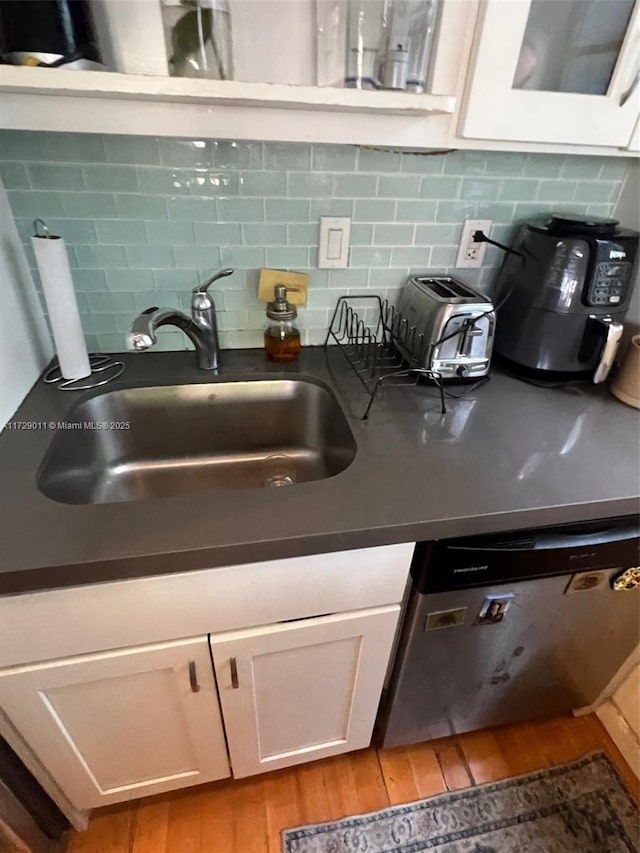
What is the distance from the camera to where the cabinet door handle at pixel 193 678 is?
2.73 ft

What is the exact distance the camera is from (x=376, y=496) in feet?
2.56

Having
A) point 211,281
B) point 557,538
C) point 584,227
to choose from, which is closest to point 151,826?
point 557,538

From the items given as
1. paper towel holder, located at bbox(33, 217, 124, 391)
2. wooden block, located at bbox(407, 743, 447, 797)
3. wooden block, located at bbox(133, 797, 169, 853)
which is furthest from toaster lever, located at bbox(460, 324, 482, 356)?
wooden block, located at bbox(133, 797, 169, 853)

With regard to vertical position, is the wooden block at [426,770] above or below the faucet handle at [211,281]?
below

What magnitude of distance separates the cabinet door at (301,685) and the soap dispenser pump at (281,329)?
24.8 inches

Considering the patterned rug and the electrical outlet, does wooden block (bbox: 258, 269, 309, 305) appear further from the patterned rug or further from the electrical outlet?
the patterned rug

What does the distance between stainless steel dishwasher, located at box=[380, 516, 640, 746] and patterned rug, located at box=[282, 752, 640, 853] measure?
177 mm

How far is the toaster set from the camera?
103 cm

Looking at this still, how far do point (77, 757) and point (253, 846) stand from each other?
52 centimetres

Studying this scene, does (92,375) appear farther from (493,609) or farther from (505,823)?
(505,823)

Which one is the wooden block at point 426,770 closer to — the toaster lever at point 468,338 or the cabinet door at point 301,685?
the cabinet door at point 301,685

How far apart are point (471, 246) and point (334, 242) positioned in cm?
35

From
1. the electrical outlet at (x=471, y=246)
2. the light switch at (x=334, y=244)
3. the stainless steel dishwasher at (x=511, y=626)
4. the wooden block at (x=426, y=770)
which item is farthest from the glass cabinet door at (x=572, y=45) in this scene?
the wooden block at (x=426, y=770)

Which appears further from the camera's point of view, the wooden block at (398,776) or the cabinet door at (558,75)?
the wooden block at (398,776)
